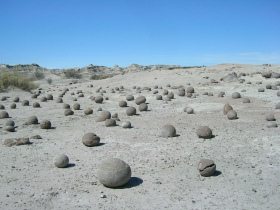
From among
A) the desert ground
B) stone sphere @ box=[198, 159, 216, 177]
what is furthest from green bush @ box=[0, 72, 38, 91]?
stone sphere @ box=[198, 159, 216, 177]

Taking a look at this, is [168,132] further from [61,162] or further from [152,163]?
[61,162]

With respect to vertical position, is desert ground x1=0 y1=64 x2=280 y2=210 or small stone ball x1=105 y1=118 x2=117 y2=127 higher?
small stone ball x1=105 y1=118 x2=117 y2=127

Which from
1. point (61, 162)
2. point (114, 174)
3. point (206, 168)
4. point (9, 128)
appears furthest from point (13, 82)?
point (206, 168)

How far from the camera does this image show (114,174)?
6445mm

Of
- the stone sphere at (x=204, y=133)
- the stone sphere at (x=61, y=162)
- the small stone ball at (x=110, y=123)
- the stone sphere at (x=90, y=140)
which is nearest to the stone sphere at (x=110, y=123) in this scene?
the small stone ball at (x=110, y=123)

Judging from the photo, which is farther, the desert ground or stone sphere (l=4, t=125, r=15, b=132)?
stone sphere (l=4, t=125, r=15, b=132)

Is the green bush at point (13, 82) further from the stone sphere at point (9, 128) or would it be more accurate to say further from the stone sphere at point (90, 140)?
the stone sphere at point (90, 140)

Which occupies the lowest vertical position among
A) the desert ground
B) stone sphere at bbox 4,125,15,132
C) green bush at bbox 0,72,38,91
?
the desert ground

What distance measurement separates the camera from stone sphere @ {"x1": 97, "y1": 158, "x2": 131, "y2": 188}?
6441mm

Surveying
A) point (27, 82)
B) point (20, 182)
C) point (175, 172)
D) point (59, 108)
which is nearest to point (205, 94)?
point (59, 108)

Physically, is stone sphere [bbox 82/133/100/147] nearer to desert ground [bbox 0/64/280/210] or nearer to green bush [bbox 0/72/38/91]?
desert ground [bbox 0/64/280/210]

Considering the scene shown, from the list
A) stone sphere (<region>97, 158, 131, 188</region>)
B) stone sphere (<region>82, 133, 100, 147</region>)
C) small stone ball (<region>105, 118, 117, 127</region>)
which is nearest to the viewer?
stone sphere (<region>97, 158, 131, 188</region>)

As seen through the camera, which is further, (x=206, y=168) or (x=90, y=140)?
(x=90, y=140)

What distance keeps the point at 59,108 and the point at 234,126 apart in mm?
7756
